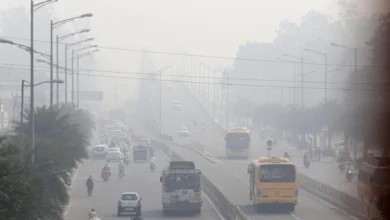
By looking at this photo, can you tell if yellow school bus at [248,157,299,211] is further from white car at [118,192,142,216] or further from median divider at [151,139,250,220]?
white car at [118,192,142,216]

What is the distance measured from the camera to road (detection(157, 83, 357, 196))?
5582 centimetres

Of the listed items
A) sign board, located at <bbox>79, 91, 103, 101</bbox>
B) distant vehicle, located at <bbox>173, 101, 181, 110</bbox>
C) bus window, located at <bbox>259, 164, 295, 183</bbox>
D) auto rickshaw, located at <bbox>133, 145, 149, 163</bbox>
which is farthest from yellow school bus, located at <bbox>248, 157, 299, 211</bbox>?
sign board, located at <bbox>79, 91, 103, 101</bbox>

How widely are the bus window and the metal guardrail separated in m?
2.45

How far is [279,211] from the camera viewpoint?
39.2 meters

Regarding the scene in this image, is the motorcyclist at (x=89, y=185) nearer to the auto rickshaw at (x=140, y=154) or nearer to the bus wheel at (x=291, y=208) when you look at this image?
the bus wheel at (x=291, y=208)

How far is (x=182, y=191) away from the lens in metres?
39.4

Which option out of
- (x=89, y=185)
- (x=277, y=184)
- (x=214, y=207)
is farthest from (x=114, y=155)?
(x=277, y=184)

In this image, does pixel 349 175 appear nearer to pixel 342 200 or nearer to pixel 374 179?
pixel 342 200

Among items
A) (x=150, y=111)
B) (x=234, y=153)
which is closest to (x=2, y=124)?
(x=234, y=153)

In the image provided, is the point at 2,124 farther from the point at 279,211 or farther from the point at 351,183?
the point at 279,211

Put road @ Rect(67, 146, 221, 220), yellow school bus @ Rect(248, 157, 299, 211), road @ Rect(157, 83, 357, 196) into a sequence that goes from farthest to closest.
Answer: road @ Rect(157, 83, 357, 196)
road @ Rect(67, 146, 221, 220)
yellow school bus @ Rect(248, 157, 299, 211)

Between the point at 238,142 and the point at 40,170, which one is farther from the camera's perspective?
the point at 238,142

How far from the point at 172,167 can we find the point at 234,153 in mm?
35057

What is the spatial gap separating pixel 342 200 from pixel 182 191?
6.32m
